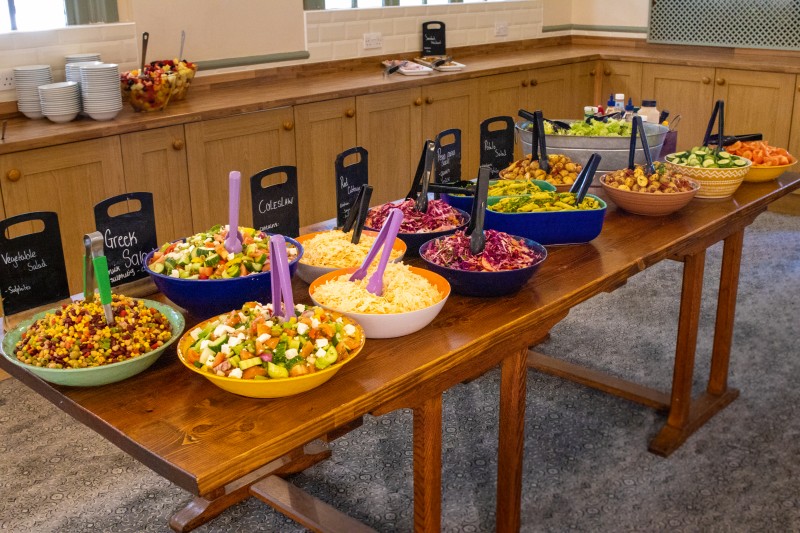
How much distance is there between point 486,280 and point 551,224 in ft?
1.39

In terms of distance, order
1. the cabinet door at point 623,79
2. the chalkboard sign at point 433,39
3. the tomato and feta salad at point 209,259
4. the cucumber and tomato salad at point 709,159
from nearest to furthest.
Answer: the tomato and feta salad at point 209,259, the cucumber and tomato salad at point 709,159, the chalkboard sign at point 433,39, the cabinet door at point 623,79

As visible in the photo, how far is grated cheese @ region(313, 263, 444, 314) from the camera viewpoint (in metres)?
1.79

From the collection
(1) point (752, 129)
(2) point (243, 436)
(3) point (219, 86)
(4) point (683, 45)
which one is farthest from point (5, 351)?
(4) point (683, 45)

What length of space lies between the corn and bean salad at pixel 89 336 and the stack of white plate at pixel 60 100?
7.28 feet

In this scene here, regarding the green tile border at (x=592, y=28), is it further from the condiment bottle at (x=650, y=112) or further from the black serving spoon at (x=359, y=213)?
the black serving spoon at (x=359, y=213)

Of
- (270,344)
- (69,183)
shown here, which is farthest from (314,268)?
(69,183)

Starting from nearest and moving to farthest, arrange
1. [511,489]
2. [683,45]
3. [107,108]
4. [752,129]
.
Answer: [511,489], [107,108], [752,129], [683,45]

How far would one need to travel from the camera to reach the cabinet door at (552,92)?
575cm

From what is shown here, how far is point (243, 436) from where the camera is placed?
56.9 inches

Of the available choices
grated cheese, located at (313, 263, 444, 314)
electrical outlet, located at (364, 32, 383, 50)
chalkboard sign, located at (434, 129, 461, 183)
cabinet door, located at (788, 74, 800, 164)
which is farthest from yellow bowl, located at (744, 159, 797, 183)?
electrical outlet, located at (364, 32, 383, 50)

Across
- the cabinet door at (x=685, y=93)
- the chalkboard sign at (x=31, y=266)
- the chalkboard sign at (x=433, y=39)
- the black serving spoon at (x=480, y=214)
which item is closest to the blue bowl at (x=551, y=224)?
the black serving spoon at (x=480, y=214)

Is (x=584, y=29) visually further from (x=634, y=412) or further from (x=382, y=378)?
(x=382, y=378)

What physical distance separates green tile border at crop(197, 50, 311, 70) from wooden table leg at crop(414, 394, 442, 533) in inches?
127

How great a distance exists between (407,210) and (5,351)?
1060 millimetres
